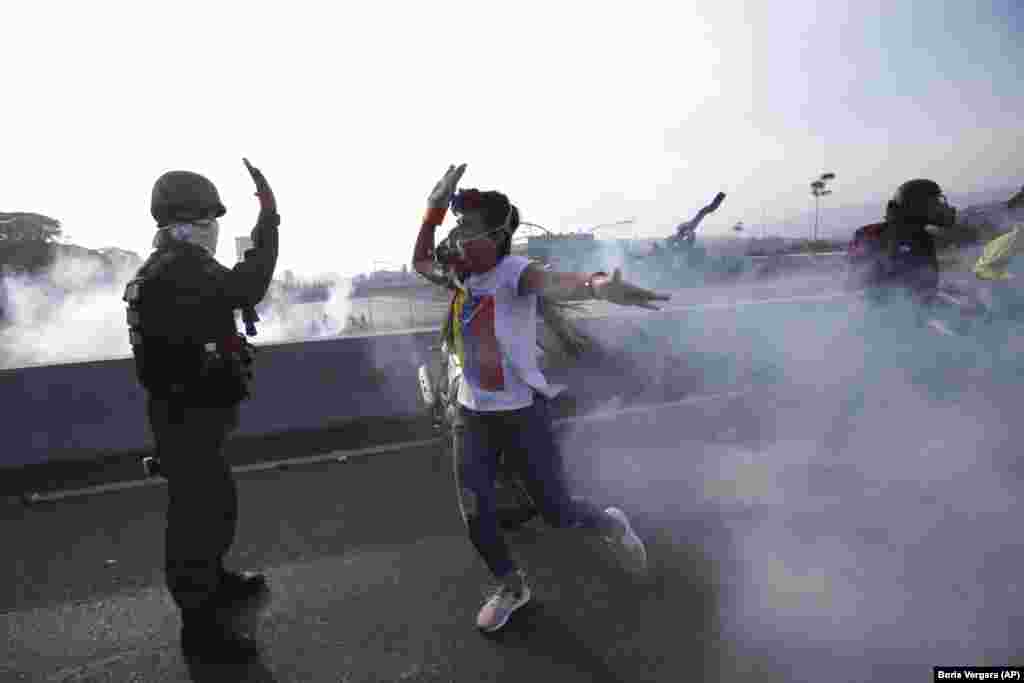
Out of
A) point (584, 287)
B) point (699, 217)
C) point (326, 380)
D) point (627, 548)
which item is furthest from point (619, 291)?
point (699, 217)

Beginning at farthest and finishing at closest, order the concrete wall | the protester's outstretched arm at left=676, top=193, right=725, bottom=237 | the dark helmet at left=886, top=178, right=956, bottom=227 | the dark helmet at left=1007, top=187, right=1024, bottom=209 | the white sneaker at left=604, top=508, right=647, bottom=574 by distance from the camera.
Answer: the protester's outstretched arm at left=676, top=193, right=725, bottom=237 < the dark helmet at left=1007, top=187, right=1024, bottom=209 < the concrete wall < the dark helmet at left=886, top=178, right=956, bottom=227 < the white sneaker at left=604, top=508, right=647, bottom=574

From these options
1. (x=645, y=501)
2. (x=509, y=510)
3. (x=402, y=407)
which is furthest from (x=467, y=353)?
(x=402, y=407)

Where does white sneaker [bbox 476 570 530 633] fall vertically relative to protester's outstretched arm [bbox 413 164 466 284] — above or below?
below

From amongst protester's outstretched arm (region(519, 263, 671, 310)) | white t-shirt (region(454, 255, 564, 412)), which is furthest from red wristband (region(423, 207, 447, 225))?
protester's outstretched arm (region(519, 263, 671, 310))

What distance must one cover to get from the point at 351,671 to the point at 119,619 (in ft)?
Result: 3.95

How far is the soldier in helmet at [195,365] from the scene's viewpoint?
2.55 meters

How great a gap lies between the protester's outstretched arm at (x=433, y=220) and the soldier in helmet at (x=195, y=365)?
0.66m

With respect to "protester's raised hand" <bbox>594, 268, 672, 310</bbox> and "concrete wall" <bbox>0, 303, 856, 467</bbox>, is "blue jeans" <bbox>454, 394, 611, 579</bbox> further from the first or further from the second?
"concrete wall" <bbox>0, 303, 856, 467</bbox>

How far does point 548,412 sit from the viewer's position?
2.88 metres

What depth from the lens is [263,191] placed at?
2824 millimetres

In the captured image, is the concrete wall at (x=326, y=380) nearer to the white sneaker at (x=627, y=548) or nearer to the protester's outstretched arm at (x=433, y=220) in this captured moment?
the protester's outstretched arm at (x=433, y=220)

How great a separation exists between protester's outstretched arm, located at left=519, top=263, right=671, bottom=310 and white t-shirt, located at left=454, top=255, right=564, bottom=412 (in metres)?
0.07

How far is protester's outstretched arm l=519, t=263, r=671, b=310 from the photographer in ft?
8.26

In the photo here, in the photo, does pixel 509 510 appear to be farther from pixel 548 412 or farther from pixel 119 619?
pixel 119 619
